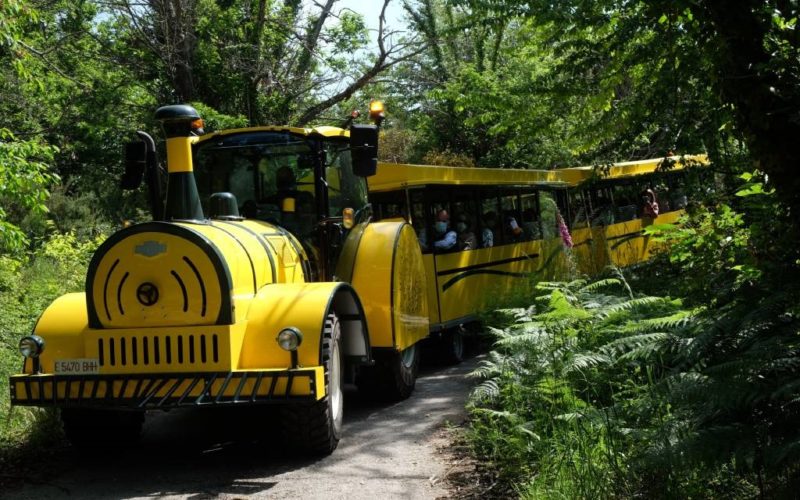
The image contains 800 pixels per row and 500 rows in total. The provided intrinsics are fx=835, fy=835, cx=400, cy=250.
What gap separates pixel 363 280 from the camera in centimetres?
838

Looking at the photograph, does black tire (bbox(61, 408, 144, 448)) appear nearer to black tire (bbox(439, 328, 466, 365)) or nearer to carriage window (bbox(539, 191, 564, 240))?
black tire (bbox(439, 328, 466, 365))

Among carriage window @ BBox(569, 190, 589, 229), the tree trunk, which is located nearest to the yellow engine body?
the tree trunk

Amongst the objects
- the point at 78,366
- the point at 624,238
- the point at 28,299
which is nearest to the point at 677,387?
the point at 78,366

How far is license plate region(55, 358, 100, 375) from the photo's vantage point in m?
6.39

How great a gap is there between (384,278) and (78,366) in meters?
3.11

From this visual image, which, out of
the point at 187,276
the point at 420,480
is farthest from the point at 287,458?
the point at 187,276

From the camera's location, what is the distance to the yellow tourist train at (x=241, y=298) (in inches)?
246

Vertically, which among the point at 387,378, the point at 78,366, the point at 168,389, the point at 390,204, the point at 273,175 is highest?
the point at 273,175

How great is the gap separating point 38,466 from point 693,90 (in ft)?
20.9

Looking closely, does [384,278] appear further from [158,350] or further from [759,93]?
[759,93]

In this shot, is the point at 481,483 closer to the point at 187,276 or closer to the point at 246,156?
the point at 187,276

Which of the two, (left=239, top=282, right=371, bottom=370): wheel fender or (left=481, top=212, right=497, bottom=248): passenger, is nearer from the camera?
(left=239, top=282, right=371, bottom=370): wheel fender

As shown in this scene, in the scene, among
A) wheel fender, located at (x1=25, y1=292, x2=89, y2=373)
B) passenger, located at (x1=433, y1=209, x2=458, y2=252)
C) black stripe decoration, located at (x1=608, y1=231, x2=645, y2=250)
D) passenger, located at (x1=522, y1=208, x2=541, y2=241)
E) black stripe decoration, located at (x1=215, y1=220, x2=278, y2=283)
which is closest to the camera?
wheel fender, located at (x1=25, y1=292, x2=89, y2=373)

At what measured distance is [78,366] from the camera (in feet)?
Result: 21.0
